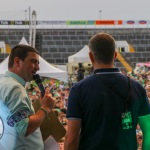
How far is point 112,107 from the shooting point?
196 centimetres

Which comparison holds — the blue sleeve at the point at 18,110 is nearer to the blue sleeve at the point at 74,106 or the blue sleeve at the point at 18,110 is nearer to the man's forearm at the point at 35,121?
the man's forearm at the point at 35,121

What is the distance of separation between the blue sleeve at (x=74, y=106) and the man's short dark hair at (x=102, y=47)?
18 cm

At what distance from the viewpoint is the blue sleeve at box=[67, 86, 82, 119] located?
6.32 ft

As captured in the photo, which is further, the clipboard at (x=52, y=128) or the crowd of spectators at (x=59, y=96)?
the crowd of spectators at (x=59, y=96)

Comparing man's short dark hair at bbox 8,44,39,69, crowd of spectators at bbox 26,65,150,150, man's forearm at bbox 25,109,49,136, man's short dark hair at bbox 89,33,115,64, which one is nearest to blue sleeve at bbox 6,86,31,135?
man's forearm at bbox 25,109,49,136

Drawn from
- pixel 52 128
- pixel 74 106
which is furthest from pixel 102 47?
pixel 52 128

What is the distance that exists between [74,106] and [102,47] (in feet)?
0.95

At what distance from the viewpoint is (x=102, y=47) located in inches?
77.2

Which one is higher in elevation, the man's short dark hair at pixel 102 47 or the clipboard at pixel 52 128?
the man's short dark hair at pixel 102 47

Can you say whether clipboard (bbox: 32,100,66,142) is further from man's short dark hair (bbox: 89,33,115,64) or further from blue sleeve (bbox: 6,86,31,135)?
man's short dark hair (bbox: 89,33,115,64)

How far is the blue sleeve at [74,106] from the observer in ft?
6.32

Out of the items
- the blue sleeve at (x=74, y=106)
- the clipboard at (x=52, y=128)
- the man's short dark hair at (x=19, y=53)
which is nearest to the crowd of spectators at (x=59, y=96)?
the clipboard at (x=52, y=128)

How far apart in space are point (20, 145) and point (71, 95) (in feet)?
1.35
